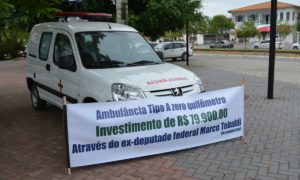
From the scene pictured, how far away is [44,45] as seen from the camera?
7285 millimetres

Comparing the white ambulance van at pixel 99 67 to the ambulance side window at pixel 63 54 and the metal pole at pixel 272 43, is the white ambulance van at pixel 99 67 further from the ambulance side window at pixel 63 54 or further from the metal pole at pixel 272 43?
the metal pole at pixel 272 43

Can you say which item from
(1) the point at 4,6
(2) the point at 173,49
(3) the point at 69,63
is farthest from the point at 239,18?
(1) the point at 4,6

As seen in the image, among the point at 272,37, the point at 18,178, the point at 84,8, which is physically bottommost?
the point at 18,178

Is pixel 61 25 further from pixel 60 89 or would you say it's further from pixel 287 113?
pixel 287 113

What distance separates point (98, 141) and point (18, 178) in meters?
1.13

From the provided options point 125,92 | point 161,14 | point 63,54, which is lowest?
point 125,92

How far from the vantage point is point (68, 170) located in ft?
14.5

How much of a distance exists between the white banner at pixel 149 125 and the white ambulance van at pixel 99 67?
43cm

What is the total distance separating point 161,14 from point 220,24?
209ft

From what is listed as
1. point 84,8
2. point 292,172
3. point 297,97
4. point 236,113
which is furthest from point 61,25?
point 84,8

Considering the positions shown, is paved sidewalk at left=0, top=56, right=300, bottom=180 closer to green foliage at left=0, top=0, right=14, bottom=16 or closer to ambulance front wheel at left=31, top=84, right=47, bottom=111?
ambulance front wheel at left=31, top=84, right=47, bottom=111

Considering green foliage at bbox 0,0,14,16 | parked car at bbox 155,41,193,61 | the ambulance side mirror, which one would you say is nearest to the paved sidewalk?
the ambulance side mirror

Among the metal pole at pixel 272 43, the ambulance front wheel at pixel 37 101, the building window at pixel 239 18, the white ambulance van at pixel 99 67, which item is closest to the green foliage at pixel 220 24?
the building window at pixel 239 18

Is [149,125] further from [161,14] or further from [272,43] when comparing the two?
[161,14]
